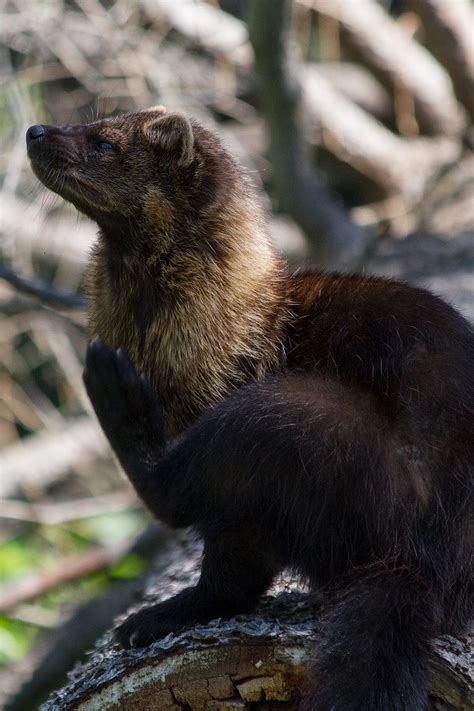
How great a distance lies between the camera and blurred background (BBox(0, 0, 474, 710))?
5.27 meters

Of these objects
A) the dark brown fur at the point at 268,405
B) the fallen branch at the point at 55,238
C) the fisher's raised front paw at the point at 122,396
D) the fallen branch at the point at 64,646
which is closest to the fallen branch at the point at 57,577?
the fallen branch at the point at 64,646

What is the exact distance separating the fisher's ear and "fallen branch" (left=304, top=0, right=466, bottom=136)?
3323 mm

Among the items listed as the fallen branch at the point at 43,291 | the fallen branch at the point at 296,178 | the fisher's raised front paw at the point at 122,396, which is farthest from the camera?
the fallen branch at the point at 296,178

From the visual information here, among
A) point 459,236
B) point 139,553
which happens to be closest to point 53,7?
point 459,236

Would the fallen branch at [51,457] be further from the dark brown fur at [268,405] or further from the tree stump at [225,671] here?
the tree stump at [225,671]

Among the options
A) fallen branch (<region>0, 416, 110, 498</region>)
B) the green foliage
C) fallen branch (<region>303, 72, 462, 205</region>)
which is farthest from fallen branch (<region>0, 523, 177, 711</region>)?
fallen branch (<region>303, 72, 462, 205</region>)

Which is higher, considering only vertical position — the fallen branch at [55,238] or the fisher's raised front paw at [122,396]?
the fallen branch at [55,238]

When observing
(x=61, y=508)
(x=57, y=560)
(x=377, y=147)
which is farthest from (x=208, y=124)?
(x=57, y=560)

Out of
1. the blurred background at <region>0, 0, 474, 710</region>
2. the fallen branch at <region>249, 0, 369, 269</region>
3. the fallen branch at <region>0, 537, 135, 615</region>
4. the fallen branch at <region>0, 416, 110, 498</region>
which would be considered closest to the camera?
the fallen branch at <region>249, 0, 369, 269</region>

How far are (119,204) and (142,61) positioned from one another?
3.49 metres

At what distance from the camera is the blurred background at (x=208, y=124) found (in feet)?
17.3

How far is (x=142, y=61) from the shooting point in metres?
6.38

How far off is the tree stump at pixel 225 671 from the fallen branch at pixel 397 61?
429cm

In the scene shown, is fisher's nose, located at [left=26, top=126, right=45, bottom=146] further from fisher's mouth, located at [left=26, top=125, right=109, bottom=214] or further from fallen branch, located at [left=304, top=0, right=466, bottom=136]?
fallen branch, located at [left=304, top=0, right=466, bottom=136]
